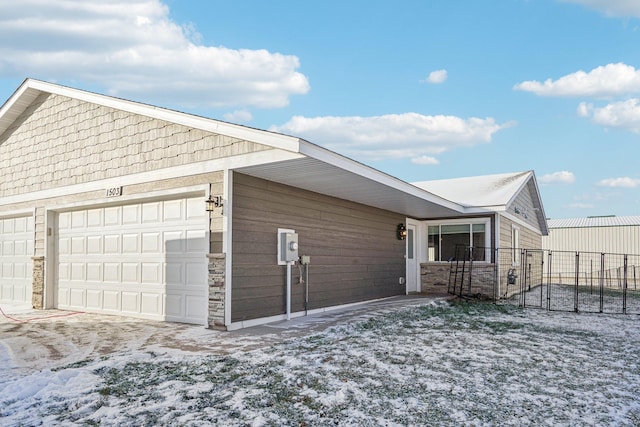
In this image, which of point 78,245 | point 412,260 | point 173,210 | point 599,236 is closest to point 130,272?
point 173,210

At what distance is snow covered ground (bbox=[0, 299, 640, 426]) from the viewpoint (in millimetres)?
3555

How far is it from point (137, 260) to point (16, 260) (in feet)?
14.9

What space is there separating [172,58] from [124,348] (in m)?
8.40

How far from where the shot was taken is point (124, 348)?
568cm

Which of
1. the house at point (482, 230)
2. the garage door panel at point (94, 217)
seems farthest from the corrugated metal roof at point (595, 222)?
the garage door panel at point (94, 217)

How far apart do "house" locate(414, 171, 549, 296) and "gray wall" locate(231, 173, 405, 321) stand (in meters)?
1.53

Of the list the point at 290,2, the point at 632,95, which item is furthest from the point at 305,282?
the point at 632,95

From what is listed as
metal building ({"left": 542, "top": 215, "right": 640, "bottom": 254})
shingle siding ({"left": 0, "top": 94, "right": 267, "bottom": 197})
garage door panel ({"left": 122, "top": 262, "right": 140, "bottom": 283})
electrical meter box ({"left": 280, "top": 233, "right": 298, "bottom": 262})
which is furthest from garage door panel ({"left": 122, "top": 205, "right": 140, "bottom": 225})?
metal building ({"left": 542, "top": 215, "right": 640, "bottom": 254})

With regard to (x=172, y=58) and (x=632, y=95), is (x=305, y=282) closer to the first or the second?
(x=172, y=58)

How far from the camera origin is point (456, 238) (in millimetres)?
13500

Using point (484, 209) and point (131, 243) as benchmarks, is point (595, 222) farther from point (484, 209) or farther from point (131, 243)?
point (131, 243)

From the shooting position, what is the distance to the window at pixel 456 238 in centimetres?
1285

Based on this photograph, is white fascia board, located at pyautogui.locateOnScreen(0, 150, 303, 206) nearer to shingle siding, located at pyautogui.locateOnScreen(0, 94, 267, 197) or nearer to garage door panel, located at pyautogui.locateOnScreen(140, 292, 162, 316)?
shingle siding, located at pyautogui.locateOnScreen(0, 94, 267, 197)

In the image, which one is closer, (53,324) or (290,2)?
(53,324)
